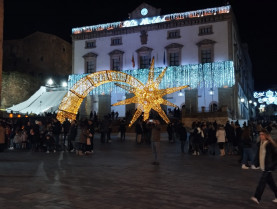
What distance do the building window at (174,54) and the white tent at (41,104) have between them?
1358 cm

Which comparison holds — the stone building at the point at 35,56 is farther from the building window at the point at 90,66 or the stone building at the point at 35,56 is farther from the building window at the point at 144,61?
the building window at the point at 144,61

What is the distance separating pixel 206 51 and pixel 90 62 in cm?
1459

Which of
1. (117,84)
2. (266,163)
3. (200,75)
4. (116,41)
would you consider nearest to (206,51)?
(200,75)

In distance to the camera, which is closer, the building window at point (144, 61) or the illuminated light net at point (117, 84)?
the illuminated light net at point (117, 84)

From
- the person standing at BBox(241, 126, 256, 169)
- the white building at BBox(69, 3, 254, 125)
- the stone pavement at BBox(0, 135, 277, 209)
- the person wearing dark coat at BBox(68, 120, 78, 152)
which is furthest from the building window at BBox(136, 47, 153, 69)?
the stone pavement at BBox(0, 135, 277, 209)

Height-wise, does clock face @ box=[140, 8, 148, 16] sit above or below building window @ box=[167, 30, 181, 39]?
above

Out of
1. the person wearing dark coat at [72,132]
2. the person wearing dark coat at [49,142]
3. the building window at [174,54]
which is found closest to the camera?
the person wearing dark coat at [72,132]

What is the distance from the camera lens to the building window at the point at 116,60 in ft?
131

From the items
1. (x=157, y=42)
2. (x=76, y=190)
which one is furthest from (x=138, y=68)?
(x=76, y=190)

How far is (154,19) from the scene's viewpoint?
127 ft

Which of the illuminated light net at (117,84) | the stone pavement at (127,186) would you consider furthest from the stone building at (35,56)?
the stone pavement at (127,186)

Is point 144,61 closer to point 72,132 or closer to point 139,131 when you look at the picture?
point 139,131

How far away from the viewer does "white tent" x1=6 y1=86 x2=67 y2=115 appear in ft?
120

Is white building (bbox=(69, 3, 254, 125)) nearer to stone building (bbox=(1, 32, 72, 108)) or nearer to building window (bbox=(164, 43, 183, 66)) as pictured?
building window (bbox=(164, 43, 183, 66))
